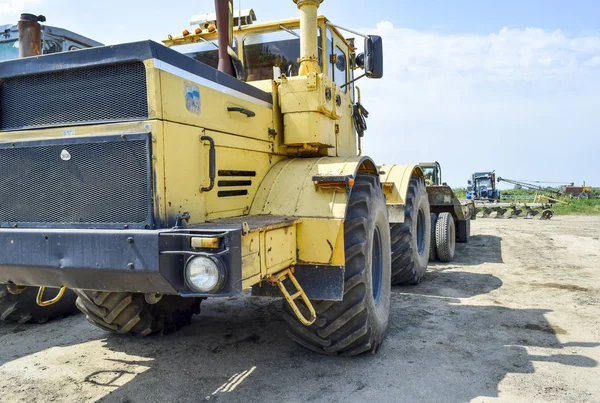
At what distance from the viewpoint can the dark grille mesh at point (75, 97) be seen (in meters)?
2.80

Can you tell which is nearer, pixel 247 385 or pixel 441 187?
pixel 247 385

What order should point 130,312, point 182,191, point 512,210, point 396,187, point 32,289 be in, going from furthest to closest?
1. point 512,210
2. point 396,187
3. point 32,289
4. point 130,312
5. point 182,191

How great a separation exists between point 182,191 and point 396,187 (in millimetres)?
3513

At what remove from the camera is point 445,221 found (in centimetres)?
821

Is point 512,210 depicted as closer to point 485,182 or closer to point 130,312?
point 485,182

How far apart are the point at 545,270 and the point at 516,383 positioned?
4.63 metres

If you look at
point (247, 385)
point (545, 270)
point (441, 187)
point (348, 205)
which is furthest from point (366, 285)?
point (441, 187)

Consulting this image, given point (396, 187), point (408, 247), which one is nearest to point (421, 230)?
point (408, 247)

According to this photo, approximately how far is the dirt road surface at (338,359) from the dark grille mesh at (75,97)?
72.6 inches

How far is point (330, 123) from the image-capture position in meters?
4.56

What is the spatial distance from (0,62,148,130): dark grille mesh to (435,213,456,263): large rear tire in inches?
249

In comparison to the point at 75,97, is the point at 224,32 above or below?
above

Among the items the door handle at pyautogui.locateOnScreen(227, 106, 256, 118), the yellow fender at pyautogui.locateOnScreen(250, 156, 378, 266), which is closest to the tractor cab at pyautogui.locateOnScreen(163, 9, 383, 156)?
the yellow fender at pyautogui.locateOnScreen(250, 156, 378, 266)

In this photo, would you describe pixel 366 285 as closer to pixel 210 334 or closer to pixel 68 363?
pixel 210 334
